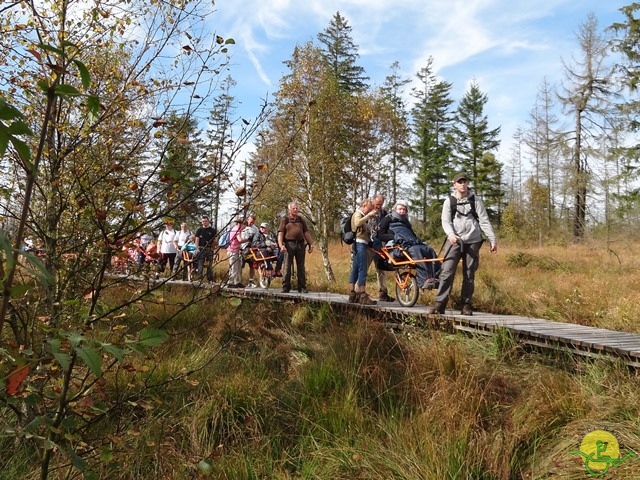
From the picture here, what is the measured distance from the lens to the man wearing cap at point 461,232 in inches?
243

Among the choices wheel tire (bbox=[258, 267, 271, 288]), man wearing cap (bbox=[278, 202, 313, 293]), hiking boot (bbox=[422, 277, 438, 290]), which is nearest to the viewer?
hiking boot (bbox=[422, 277, 438, 290])

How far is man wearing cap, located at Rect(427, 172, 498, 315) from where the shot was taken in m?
6.17

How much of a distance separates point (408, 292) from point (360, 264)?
2.76ft

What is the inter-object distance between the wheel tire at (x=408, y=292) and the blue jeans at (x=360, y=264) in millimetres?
583

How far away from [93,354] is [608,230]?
57.9 ft

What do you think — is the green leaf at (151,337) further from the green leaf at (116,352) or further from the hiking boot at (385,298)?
the hiking boot at (385,298)

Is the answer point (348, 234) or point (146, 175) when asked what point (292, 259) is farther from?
point (146, 175)

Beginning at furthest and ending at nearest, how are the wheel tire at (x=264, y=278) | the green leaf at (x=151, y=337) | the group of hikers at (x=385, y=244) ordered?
the wheel tire at (x=264, y=278) → the group of hikers at (x=385, y=244) → the green leaf at (x=151, y=337)

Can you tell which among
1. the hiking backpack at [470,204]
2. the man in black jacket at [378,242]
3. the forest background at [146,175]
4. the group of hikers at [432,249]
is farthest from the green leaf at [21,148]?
the man in black jacket at [378,242]

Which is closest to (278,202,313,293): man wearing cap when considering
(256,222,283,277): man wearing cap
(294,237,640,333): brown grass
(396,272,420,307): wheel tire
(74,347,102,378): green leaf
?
(294,237,640,333): brown grass

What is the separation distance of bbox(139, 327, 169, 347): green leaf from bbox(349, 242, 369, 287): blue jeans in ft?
20.2

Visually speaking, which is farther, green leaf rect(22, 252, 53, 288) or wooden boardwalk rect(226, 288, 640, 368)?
wooden boardwalk rect(226, 288, 640, 368)

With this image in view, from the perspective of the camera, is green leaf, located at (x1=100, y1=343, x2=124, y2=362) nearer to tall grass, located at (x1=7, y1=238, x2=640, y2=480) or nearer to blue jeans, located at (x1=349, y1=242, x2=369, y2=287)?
tall grass, located at (x1=7, y1=238, x2=640, y2=480)

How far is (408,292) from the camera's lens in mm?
7648
